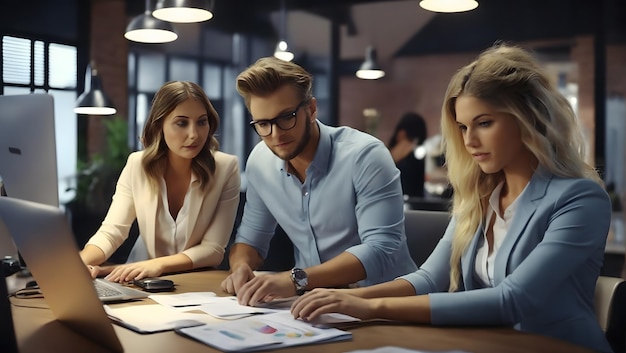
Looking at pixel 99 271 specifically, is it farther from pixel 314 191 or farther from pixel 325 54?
pixel 325 54

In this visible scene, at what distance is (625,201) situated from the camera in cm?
724

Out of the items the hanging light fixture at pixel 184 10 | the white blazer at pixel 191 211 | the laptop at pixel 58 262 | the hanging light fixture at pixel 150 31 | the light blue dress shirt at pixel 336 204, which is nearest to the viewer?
the laptop at pixel 58 262

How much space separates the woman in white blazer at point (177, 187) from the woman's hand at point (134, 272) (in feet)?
1.03

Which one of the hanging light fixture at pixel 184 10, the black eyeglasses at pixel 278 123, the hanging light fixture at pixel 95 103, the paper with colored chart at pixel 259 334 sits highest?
the hanging light fixture at pixel 184 10

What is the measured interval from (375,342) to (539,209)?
599 millimetres

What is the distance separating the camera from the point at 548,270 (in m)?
1.65

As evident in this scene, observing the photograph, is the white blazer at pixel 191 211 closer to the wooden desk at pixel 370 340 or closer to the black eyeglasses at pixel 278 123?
the black eyeglasses at pixel 278 123

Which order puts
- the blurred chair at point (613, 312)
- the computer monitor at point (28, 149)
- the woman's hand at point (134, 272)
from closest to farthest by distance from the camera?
the blurred chair at point (613, 312) < the computer monitor at point (28, 149) < the woman's hand at point (134, 272)

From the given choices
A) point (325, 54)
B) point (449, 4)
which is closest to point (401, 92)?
point (325, 54)

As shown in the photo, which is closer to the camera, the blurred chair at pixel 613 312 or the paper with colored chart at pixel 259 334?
the paper with colored chart at pixel 259 334

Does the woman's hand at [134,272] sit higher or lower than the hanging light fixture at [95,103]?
lower

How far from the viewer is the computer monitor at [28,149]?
2006mm

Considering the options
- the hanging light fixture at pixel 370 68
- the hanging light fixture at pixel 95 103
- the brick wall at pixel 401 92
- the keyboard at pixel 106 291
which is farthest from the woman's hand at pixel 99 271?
the brick wall at pixel 401 92

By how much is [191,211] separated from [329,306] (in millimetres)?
1269
